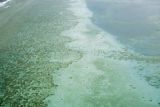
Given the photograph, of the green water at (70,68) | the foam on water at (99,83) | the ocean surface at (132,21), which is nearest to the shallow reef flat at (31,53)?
the green water at (70,68)

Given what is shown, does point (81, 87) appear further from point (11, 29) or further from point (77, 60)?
point (11, 29)

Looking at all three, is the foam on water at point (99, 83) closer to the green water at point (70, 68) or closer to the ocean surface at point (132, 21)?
the green water at point (70, 68)

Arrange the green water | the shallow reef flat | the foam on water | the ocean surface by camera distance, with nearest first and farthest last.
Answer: the foam on water → the green water → the shallow reef flat → the ocean surface

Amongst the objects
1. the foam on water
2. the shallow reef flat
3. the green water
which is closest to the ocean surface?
the green water

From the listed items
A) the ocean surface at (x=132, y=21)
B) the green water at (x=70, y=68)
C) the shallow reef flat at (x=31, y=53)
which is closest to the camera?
the green water at (x=70, y=68)

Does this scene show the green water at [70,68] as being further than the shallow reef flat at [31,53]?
No

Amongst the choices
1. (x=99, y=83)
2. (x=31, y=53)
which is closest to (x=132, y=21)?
(x=31, y=53)

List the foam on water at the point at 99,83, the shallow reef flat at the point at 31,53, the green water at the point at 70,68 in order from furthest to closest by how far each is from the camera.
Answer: the shallow reef flat at the point at 31,53, the green water at the point at 70,68, the foam on water at the point at 99,83

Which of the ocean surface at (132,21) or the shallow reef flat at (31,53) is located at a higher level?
the shallow reef flat at (31,53)

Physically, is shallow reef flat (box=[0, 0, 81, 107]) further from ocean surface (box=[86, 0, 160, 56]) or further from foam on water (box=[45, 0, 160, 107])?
ocean surface (box=[86, 0, 160, 56])
